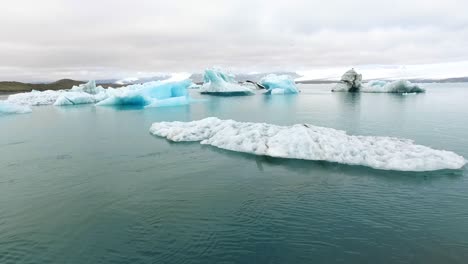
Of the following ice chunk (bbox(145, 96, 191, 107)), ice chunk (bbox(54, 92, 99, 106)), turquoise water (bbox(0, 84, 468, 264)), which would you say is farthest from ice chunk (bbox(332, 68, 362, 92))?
turquoise water (bbox(0, 84, 468, 264))

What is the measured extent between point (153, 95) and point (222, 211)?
3164 centimetres

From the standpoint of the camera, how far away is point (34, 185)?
9.52 meters

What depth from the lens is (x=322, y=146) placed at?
39.5 feet

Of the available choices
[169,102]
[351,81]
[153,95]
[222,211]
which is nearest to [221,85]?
[153,95]

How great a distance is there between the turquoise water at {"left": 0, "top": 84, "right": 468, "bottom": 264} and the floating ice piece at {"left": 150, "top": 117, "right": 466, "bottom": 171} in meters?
0.47

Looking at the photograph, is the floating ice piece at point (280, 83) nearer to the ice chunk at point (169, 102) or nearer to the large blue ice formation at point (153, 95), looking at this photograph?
the large blue ice formation at point (153, 95)

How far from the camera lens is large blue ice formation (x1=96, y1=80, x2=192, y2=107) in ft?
114

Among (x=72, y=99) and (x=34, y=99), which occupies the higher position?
(x=34, y=99)

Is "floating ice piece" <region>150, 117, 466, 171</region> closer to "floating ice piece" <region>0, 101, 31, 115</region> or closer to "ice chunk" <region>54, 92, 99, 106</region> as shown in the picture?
"floating ice piece" <region>0, 101, 31, 115</region>

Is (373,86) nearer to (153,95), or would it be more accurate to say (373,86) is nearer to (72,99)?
(153,95)

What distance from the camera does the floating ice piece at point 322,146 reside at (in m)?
10.6

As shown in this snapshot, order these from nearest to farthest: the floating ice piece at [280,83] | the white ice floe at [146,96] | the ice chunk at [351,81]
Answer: the white ice floe at [146,96] → the floating ice piece at [280,83] → the ice chunk at [351,81]

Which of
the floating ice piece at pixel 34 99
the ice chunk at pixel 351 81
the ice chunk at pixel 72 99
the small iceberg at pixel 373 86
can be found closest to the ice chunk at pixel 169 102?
the ice chunk at pixel 72 99

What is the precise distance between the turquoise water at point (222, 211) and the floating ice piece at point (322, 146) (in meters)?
0.47
